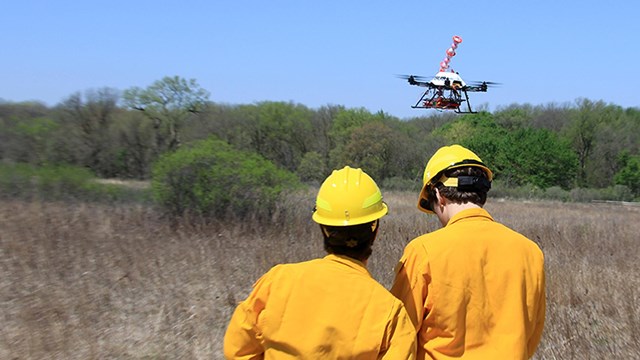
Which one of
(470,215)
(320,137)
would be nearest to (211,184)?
(470,215)

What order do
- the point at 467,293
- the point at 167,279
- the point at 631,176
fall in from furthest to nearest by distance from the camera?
the point at 631,176
the point at 167,279
the point at 467,293

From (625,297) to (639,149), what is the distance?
48.5 m

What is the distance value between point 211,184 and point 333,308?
1199 centimetres

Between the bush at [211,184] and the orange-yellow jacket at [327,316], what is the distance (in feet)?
37.9

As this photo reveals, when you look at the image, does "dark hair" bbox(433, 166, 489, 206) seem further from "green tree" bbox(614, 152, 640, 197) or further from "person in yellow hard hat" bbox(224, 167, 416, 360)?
"green tree" bbox(614, 152, 640, 197)

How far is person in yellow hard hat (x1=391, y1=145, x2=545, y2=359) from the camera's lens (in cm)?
194

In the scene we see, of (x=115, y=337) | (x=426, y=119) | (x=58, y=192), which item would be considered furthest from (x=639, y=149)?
(x=115, y=337)

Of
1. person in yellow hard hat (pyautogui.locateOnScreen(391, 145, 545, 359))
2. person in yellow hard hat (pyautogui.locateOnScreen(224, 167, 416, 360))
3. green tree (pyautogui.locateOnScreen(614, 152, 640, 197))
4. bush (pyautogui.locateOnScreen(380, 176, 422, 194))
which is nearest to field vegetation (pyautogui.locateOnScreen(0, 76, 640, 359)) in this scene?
bush (pyautogui.locateOnScreen(380, 176, 422, 194))

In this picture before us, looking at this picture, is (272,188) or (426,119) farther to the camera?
(426,119)

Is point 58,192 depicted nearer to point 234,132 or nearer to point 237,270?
point 237,270

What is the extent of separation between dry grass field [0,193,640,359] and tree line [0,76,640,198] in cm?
407

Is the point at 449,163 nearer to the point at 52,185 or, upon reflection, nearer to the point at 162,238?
the point at 162,238

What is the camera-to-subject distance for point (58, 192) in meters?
13.2

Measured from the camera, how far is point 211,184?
44.1 feet
